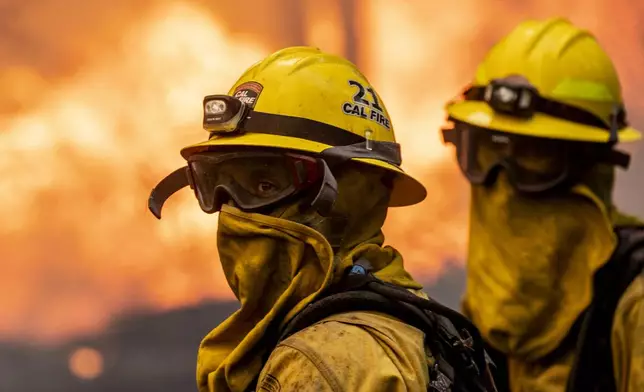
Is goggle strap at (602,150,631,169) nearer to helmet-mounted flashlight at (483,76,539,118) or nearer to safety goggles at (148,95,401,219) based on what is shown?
helmet-mounted flashlight at (483,76,539,118)

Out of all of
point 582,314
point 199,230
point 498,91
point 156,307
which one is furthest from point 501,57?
point 156,307

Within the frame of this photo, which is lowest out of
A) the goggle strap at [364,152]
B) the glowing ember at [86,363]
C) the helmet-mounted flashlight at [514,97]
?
the glowing ember at [86,363]

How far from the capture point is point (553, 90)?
4477 mm

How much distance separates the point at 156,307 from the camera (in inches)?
222

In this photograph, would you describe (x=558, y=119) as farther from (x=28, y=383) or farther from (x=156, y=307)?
(x=28, y=383)

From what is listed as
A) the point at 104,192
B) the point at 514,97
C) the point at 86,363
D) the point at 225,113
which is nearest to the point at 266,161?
the point at 225,113

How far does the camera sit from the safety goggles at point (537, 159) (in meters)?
4.37

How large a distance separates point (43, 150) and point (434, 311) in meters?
3.56

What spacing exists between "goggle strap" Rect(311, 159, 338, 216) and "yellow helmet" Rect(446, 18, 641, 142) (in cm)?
209

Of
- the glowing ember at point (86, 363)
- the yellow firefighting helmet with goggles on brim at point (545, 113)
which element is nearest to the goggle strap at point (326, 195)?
the yellow firefighting helmet with goggles on brim at point (545, 113)

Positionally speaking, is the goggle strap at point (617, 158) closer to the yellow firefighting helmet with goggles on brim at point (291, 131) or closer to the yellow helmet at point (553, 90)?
the yellow helmet at point (553, 90)

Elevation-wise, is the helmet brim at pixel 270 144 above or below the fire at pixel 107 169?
above

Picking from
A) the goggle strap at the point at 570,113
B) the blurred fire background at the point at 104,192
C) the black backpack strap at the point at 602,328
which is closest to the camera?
the black backpack strap at the point at 602,328

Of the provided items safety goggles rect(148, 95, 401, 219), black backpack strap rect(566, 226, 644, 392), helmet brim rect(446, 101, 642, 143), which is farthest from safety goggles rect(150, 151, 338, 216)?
helmet brim rect(446, 101, 642, 143)
